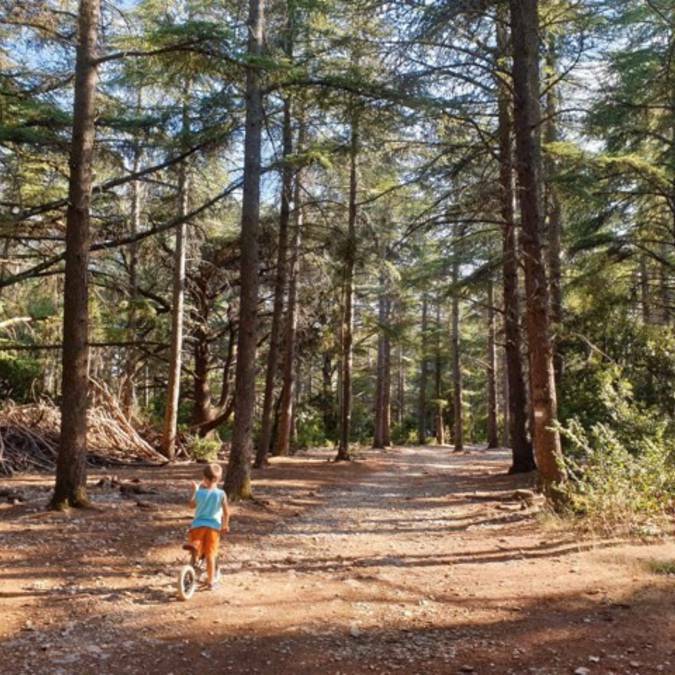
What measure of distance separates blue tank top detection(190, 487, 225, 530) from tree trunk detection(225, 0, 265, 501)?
404 centimetres

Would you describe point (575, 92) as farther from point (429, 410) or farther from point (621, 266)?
Result: point (429, 410)

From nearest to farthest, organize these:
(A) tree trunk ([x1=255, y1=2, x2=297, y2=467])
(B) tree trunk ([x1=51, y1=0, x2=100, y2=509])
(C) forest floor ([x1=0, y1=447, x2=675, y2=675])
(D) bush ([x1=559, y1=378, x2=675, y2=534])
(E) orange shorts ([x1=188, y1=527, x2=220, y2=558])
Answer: (C) forest floor ([x1=0, y1=447, x2=675, y2=675]) < (E) orange shorts ([x1=188, y1=527, x2=220, y2=558]) < (D) bush ([x1=559, y1=378, x2=675, y2=534]) < (B) tree trunk ([x1=51, y1=0, x2=100, y2=509]) < (A) tree trunk ([x1=255, y1=2, x2=297, y2=467])

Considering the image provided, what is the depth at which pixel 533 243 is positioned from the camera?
28.8 ft

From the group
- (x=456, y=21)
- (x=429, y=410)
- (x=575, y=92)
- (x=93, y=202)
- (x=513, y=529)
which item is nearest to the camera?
(x=513, y=529)

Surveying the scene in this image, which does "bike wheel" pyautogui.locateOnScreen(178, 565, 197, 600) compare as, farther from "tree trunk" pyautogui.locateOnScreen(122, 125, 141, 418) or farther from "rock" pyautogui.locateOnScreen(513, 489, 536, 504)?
"tree trunk" pyautogui.locateOnScreen(122, 125, 141, 418)

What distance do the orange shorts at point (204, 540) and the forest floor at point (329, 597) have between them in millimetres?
368

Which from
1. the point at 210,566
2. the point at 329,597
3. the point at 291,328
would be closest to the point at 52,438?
the point at 291,328

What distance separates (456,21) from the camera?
9.20 metres

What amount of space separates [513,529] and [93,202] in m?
10.9

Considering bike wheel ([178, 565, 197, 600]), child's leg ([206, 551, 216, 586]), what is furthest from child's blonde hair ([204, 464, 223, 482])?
bike wheel ([178, 565, 197, 600])

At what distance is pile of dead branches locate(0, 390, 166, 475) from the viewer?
43.6 feet

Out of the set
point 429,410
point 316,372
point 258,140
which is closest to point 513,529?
point 258,140

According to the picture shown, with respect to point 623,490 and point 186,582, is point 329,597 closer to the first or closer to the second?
point 186,582

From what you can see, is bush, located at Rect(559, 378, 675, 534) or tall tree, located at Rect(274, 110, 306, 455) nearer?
bush, located at Rect(559, 378, 675, 534)
